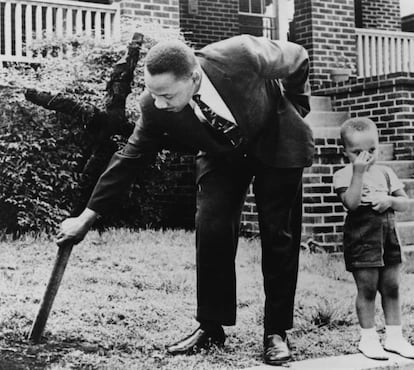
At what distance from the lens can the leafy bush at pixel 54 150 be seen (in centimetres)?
683

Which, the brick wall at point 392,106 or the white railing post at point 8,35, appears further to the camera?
the white railing post at point 8,35

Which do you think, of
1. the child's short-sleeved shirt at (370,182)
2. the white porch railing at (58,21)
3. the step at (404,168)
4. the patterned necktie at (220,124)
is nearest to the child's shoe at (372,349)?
the child's short-sleeved shirt at (370,182)

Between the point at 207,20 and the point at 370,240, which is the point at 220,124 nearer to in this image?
the point at 370,240

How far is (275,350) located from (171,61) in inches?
58.4

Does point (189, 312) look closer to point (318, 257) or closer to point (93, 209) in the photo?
point (93, 209)

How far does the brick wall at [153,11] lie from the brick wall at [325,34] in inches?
83.0

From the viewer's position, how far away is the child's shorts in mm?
3957

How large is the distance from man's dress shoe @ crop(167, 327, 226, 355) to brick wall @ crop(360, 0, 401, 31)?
9.85 m

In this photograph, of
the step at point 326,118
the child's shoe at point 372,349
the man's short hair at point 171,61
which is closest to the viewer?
the man's short hair at point 171,61

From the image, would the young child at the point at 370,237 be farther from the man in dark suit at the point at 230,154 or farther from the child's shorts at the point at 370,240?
the man in dark suit at the point at 230,154

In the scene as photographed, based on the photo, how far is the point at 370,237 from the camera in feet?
13.1

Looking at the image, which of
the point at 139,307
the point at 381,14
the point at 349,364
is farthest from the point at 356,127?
the point at 381,14

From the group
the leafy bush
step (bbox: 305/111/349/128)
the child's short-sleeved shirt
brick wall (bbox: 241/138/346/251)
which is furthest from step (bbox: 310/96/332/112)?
the child's short-sleeved shirt

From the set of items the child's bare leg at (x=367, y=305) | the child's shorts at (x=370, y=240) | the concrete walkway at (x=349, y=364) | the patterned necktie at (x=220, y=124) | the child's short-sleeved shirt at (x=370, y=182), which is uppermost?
the patterned necktie at (x=220, y=124)
